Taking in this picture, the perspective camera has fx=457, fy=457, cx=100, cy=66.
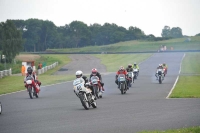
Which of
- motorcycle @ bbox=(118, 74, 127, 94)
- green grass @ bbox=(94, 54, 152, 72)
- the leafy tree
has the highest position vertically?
the leafy tree

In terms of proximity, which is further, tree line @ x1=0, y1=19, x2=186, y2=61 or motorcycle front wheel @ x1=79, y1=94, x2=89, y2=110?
tree line @ x1=0, y1=19, x2=186, y2=61

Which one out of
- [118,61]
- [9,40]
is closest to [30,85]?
[118,61]

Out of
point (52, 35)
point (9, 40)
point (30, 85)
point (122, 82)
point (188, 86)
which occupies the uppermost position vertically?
point (52, 35)

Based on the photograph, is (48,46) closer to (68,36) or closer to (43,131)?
(68,36)

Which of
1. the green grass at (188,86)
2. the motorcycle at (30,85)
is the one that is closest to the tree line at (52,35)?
the green grass at (188,86)

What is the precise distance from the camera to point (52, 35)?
509 ft

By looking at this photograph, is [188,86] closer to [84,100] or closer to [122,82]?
[122,82]

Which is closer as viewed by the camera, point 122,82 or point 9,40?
point 122,82

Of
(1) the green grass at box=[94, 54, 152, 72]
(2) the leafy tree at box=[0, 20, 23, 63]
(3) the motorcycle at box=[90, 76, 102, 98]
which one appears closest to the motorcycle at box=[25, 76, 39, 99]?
(3) the motorcycle at box=[90, 76, 102, 98]

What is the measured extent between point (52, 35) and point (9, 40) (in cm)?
6805

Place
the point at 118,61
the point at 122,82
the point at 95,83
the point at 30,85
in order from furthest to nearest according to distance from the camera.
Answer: the point at 118,61 < the point at 122,82 < the point at 30,85 < the point at 95,83

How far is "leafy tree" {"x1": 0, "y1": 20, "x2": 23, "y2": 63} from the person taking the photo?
273 ft

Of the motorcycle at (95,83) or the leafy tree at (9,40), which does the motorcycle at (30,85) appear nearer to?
the motorcycle at (95,83)

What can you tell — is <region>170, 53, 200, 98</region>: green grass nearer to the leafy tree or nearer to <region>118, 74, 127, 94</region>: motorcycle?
<region>118, 74, 127, 94</region>: motorcycle
